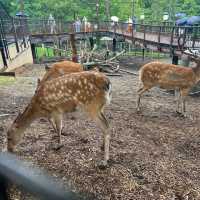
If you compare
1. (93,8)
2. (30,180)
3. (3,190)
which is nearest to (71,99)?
(3,190)

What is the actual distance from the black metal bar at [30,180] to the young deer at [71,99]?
11.7 feet

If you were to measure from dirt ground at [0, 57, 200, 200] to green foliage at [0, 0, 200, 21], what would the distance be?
30.9 metres

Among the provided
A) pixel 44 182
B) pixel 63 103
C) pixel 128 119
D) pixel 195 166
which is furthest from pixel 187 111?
pixel 44 182

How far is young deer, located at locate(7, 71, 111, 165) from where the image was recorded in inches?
180

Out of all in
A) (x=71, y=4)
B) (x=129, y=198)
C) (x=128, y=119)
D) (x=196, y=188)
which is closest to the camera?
(x=129, y=198)

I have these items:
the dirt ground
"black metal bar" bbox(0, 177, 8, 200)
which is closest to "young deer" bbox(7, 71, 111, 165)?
the dirt ground

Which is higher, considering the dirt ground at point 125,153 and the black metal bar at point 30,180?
the black metal bar at point 30,180

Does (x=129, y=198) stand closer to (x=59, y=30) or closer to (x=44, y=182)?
(x=44, y=182)

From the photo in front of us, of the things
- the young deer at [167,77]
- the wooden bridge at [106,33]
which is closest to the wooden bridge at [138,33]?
the wooden bridge at [106,33]

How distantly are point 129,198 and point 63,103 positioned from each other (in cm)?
181

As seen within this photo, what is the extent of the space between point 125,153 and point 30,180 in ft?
→ 14.4

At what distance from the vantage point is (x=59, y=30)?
968 inches

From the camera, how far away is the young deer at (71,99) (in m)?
4.58

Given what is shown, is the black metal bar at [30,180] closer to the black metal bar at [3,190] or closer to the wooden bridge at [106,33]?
the black metal bar at [3,190]
